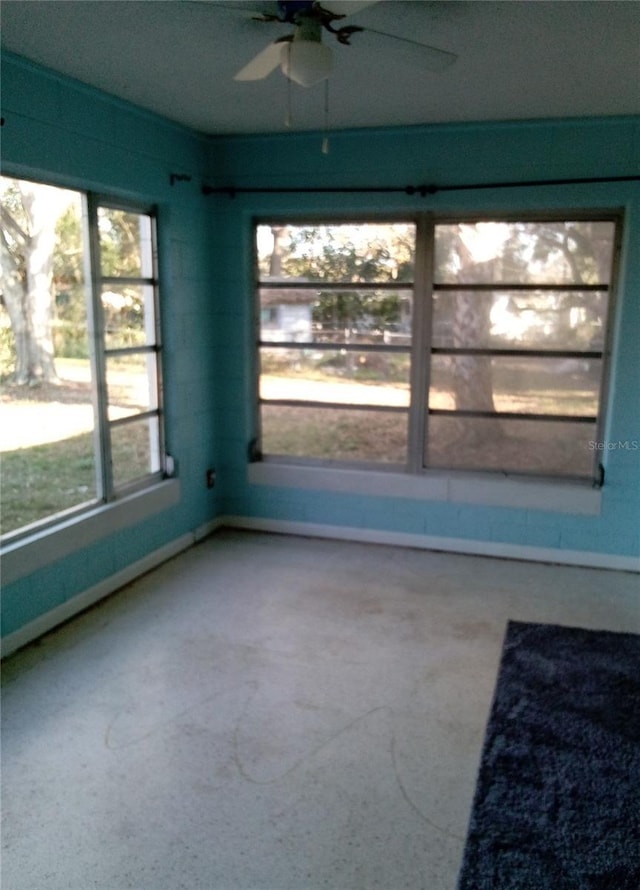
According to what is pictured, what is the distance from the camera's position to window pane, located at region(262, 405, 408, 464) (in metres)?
4.57

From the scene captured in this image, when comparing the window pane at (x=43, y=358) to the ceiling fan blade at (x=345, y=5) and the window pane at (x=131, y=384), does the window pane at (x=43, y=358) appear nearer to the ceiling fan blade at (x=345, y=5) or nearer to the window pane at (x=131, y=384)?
the window pane at (x=131, y=384)

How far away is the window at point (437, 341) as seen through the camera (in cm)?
413

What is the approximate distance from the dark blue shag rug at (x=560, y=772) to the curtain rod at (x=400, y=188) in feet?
8.11

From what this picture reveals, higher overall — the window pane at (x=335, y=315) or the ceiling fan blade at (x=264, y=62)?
the ceiling fan blade at (x=264, y=62)

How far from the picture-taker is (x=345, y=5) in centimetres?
203

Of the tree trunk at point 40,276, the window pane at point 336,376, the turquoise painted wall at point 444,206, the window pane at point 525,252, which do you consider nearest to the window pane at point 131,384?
the tree trunk at point 40,276

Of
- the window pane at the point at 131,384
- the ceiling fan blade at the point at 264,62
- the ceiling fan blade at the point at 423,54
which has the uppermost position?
the ceiling fan blade at the point at 423,54

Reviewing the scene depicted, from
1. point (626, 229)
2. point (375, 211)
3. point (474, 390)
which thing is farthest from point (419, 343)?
point (626, 229)

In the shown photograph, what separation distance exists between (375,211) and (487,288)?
0.85m

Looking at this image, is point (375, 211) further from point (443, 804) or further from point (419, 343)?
point (443, 804)

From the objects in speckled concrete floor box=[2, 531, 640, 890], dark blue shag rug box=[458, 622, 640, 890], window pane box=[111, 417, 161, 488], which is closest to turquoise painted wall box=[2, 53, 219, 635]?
window pane box=[111, 417, 161, 488]

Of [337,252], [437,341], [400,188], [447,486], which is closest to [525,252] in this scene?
[437,341]

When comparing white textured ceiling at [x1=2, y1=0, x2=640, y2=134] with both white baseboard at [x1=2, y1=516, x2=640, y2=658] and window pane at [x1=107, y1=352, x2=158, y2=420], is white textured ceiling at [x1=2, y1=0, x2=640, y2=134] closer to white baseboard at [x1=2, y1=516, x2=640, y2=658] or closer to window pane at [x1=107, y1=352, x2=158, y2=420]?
window pane at [x1=107, y1=352, x2=158, y2=420]

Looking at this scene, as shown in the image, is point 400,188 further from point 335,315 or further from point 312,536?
point 312,536
